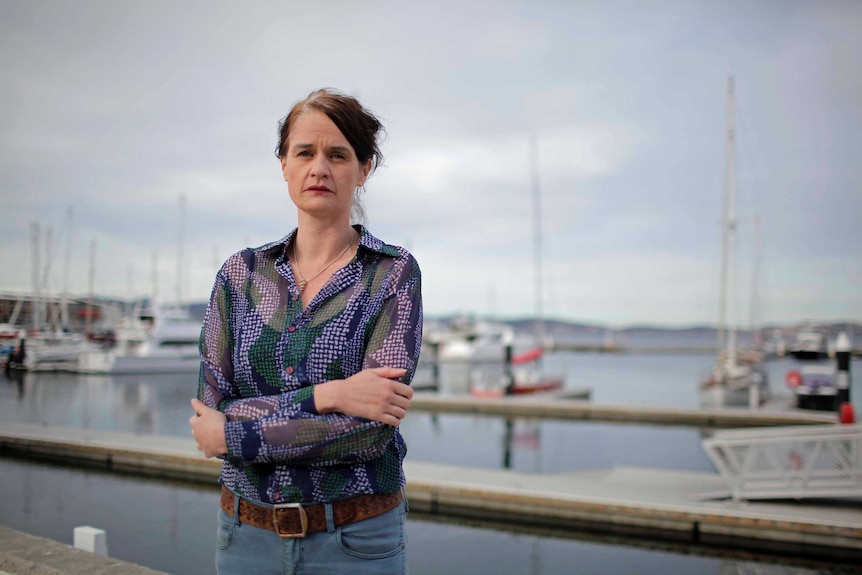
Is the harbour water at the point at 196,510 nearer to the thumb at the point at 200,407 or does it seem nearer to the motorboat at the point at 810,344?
the thumb at the point at 200,407

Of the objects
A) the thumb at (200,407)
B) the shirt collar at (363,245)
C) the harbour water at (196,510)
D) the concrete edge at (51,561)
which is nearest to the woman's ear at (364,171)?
the shirt collar at (363,245)

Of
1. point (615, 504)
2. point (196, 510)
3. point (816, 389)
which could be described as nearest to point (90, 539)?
point (196, 510)

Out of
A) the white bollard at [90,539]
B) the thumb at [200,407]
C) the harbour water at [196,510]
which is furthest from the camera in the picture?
the harbour water at [196,510]

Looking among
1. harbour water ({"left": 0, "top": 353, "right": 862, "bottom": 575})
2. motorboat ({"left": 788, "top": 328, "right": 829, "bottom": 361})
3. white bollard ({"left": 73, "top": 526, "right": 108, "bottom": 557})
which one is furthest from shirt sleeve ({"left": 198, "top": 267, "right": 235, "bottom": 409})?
motorboat ({"left": 788, "top": 328, "right": 829, "bottom": 361})

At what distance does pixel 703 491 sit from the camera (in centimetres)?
852

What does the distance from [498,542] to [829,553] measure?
139 inches

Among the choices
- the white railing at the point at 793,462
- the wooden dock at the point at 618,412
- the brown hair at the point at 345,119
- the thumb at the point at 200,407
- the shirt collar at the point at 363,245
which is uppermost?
the brown hair at the point at 345,119

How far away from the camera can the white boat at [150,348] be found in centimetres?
1025

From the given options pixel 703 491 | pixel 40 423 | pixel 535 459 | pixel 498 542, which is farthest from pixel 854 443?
pixel 40 423

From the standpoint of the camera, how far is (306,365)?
1392 millimetres

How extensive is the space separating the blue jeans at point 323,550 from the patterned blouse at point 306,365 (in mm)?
78

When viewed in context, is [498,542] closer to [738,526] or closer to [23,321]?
[738,526]

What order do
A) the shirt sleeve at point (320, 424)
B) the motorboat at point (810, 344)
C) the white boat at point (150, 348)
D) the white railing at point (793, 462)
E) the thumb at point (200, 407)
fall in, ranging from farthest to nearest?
1. the motorboat at point (810, 344)
2. the white boat at point (150, 348)
3. the white railing at point (793, 462)
4. the thumb at point (200, 407)
5. the shirt sleeve at point (320, 424)

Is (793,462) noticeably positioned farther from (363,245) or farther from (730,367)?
(730,367)
